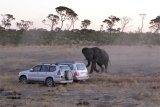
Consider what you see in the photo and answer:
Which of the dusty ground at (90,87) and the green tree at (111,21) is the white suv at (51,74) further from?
the green tree at (111,21)

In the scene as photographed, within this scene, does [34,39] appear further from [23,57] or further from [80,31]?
[23,57]

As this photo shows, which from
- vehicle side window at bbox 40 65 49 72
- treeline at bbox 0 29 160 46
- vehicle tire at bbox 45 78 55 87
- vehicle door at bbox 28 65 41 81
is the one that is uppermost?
treeline at bbox 0 29 160 46

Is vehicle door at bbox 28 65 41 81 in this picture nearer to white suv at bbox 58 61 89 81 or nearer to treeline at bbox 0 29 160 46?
white suv at bbox 58 61 89 81

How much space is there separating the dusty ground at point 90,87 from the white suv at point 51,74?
1.67 feet

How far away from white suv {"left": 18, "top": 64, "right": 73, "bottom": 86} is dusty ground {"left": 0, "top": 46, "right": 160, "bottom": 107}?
20.1 inches

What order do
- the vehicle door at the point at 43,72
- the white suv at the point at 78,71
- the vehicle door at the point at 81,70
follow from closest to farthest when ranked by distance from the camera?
the vehicle door at the point at 43,72, the white suv at the point at 78,71, the vehicle door at the point at 81,70

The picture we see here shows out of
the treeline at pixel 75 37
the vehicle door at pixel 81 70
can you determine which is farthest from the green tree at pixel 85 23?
the vehicle door at pixel 81 70

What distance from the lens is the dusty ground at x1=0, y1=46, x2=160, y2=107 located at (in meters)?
24.5

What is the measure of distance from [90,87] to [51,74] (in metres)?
3.33

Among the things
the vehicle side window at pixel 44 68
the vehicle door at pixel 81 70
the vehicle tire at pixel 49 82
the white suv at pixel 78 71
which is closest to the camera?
the vehicle tire at pixel 49 82

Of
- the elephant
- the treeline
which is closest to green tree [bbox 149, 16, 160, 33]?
the treeline

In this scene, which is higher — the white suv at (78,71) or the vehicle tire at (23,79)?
the white suv at (78,71)

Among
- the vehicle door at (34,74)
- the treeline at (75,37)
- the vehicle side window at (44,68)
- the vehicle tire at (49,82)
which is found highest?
the treeline at (75,37)

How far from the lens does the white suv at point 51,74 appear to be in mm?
34688
